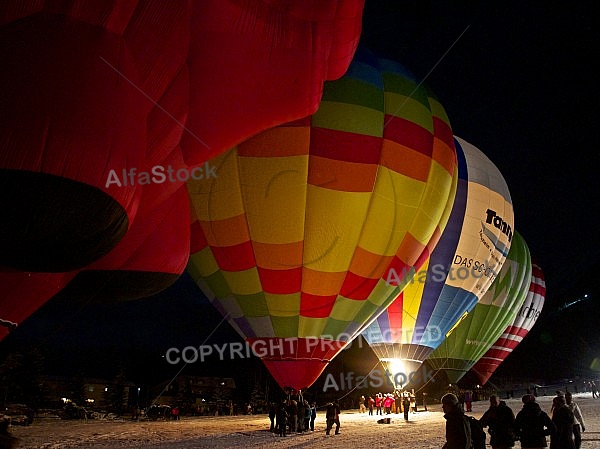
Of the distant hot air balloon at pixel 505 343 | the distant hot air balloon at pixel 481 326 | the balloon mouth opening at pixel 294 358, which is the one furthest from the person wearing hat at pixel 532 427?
the distant hot air balloon at pixel 505 343

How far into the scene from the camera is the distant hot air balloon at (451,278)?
42.5 feet

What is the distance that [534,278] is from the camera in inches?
866

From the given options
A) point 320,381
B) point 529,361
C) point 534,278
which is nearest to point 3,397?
point 320,381

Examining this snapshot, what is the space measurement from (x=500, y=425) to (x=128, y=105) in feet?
11.4

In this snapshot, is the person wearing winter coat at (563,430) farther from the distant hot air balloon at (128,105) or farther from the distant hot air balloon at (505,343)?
the distant hot air balloon at (505,343)

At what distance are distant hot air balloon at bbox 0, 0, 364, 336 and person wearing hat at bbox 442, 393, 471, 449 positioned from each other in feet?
8.35

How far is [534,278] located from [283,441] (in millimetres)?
17181

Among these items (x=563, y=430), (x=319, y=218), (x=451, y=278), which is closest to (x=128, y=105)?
(x=563, y=430)

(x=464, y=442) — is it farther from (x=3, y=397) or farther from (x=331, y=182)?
(x=3, y=397)

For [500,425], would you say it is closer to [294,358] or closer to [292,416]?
[292,416]

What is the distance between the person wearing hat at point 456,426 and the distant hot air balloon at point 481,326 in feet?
44.0

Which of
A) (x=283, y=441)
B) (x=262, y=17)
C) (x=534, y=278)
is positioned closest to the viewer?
(x=262, y=17)

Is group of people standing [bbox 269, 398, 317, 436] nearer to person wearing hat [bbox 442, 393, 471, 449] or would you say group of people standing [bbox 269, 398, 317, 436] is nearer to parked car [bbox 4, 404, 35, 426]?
person wearing hat [bbox 442, 393, 471, 449]

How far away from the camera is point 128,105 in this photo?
13.1 feet
